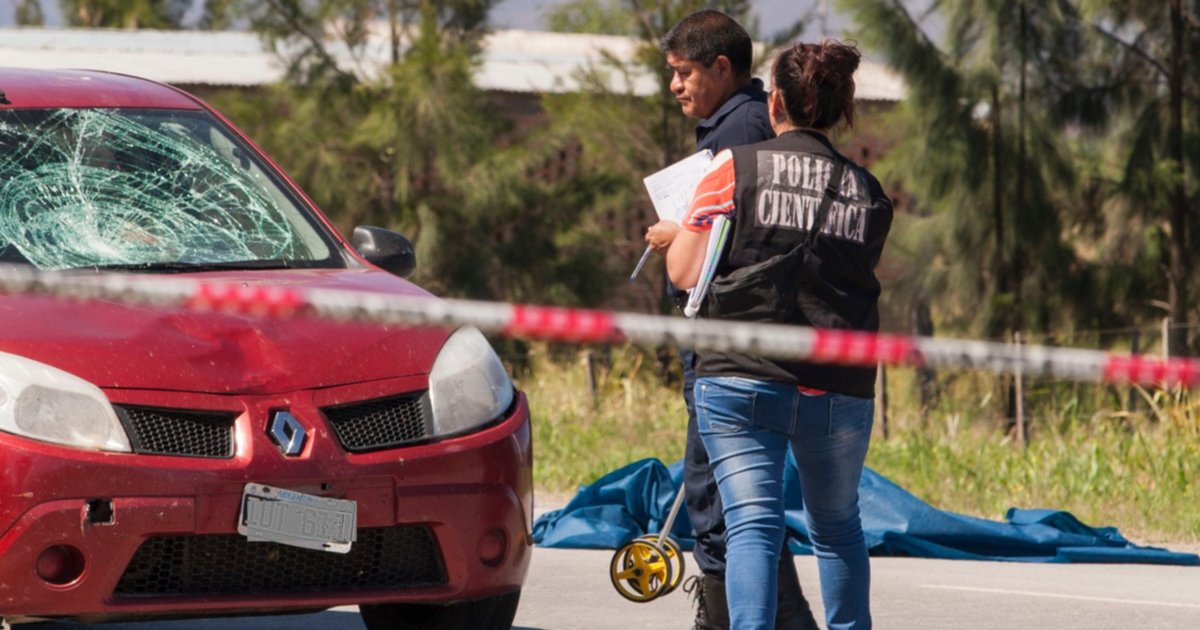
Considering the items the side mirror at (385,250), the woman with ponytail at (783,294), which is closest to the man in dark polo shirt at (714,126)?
the woman with ponytail at (783,294)

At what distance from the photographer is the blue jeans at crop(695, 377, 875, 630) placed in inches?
190

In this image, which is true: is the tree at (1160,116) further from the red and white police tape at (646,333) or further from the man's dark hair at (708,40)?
the red and white police tape at (646,333)

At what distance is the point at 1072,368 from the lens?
3.10 meters

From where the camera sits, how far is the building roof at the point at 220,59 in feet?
83.6

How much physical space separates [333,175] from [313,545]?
2063cm

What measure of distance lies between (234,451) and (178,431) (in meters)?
0.14

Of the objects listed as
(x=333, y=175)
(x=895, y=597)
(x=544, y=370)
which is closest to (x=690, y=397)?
(x=895, y=597)

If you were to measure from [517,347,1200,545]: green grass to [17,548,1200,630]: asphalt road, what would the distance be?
4.84 feet

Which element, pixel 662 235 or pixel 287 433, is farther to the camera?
pixel 662 235

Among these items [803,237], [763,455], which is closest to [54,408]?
[763,455]

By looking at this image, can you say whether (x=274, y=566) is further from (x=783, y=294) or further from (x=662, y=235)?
(x=783, y=294)

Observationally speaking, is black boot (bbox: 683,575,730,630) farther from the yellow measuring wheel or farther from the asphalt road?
the asphalt road

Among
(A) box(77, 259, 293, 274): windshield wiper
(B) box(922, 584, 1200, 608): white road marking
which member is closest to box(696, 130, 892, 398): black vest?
(A) box(77, 259, 293, 274): windshield wiper

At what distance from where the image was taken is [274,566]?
16.5 feet
